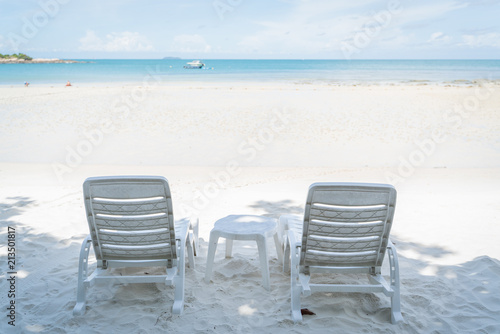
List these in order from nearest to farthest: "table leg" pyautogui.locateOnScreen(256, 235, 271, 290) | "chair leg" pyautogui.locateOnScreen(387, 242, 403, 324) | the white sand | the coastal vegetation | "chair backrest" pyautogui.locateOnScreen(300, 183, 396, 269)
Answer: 1. "chair backrest" pyautogui.locateOnScreen(300, 183, 396, 269)
2. "chair leg" pyautogui.locateOnScreen(387, 242, 403, 324)
3. the white sand
4. "table leg" pyautogui.locateOnScreen(256, 235, 271, 290)
5. the coastal vegetation

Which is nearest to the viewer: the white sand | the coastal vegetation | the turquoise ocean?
the white sand

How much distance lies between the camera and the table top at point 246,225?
3.45 metres

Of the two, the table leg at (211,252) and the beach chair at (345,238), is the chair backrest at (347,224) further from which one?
the table leg at (211,252)

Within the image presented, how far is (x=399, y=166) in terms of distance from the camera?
879 cm

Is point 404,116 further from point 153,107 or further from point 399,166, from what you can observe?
point 153,107

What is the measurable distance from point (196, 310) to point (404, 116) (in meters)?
14.5

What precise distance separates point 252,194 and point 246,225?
2932mm

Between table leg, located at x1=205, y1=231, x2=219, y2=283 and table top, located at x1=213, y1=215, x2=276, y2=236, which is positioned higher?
table top, located at x1=213, y1=215, x2=276, y2=236

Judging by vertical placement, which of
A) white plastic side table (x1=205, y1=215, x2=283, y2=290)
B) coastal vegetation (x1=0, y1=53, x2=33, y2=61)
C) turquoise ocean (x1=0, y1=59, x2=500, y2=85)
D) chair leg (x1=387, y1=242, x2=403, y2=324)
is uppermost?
coastal vegetation (x1=0, y1=53, x2=33, y2=61)

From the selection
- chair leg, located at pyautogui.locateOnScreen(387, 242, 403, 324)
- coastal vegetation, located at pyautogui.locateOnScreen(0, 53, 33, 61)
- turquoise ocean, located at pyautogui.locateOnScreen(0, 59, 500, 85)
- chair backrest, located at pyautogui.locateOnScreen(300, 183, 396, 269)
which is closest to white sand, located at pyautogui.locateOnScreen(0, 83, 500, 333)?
chair leg, located at pyautogui.locateOnScreen(387, 242, 403, 324)

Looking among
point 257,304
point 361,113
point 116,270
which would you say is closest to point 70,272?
point 116,270

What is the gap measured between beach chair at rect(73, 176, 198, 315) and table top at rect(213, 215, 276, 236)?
1.43 feet

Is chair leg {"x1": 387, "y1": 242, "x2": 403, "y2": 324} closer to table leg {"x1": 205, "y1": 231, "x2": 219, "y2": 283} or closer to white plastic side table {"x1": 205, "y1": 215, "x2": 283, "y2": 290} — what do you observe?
white plastic side table {"x1": 205, "y1": 215, "x2": 283, "y2": 290}

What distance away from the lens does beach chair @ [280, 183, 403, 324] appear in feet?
9.21
